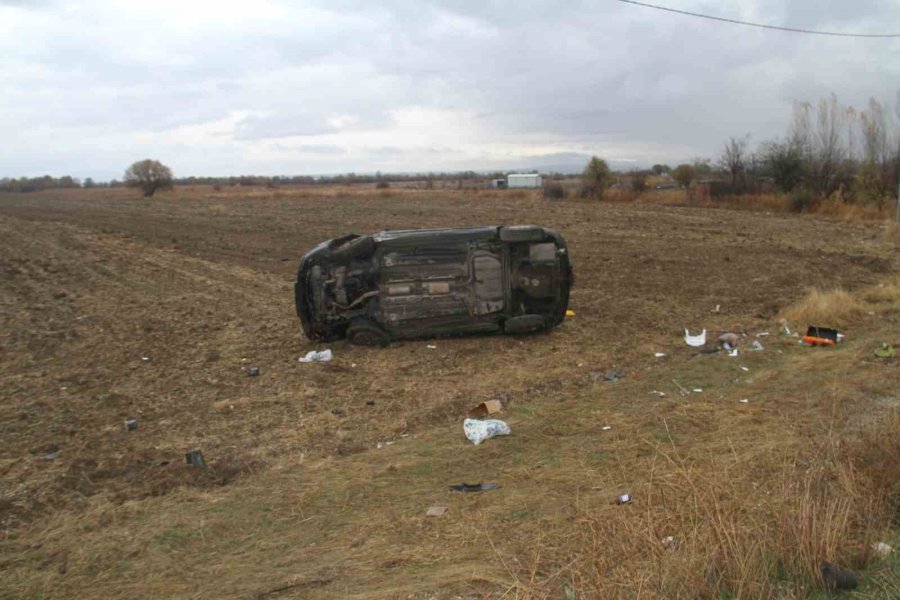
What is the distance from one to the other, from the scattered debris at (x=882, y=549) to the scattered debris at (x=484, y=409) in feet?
10.0

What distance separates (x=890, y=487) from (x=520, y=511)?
76.3 inches

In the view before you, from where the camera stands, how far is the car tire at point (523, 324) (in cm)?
748

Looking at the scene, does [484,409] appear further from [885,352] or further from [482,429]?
[885,352]

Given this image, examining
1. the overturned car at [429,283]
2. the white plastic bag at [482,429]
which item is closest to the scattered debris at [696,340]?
the overturned car at [429,283]

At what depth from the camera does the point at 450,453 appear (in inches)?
189

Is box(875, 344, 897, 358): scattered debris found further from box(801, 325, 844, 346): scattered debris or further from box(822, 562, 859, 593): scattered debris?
box(822, 562, 859, 593): scattered debris

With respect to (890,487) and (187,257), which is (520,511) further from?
(187,257)

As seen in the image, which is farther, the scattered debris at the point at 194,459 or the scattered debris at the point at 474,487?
the scattered debris at the point at 194,459

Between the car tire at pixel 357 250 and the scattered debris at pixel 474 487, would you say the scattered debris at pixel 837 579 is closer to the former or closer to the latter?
the scattered debris at pixel 474 487

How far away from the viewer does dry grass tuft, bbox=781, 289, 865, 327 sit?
26.3 ft

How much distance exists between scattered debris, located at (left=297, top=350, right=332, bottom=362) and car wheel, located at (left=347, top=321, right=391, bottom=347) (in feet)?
1.16

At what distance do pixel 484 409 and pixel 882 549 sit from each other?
10.3 ft

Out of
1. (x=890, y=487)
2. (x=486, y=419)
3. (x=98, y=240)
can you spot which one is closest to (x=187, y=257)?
(x=98, y=240)

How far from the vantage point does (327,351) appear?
23.6ft
